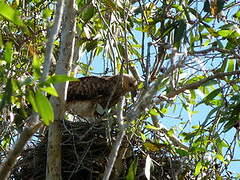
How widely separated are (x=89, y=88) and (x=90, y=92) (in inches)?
3.1

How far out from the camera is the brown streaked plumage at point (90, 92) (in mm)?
5184

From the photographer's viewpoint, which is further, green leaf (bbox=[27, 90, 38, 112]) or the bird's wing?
the bird's wing

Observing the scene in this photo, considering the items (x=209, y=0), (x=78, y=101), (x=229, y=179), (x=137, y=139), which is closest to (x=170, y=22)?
(x=209, y=0)

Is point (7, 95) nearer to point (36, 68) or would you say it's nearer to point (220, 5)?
point (36, 68)

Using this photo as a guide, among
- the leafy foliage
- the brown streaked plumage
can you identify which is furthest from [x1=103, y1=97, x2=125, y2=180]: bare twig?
the brown streaked plumage

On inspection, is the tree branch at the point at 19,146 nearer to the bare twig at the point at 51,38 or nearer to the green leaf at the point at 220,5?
the bare twig at the point at 51,38

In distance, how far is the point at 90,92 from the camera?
17.5 ft

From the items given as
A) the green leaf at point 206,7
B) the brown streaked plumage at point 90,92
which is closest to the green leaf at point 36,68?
the green leaf at point 206,7

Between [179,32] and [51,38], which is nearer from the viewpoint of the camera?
[51,38]

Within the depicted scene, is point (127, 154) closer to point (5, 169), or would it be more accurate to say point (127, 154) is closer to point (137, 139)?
point (137, 139)

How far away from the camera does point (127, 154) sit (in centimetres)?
434

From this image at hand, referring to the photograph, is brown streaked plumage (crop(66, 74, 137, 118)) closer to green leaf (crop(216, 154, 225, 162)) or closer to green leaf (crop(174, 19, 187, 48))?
green leaf (crop(216, 154, 225, 162))

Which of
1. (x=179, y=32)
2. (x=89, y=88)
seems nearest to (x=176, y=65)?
(x=179, y=32)

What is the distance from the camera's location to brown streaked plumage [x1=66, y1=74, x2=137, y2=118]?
518cm
